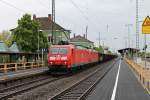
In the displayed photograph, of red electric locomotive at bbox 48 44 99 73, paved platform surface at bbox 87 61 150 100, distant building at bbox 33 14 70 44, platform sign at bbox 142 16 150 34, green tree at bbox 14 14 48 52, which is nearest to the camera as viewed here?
paved platform surface at bbox 87 61 150 100

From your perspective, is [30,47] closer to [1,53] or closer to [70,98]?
[1,53]

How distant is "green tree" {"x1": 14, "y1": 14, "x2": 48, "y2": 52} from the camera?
244ft

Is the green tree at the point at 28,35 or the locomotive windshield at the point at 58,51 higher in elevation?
the green tree at the point at 28,35

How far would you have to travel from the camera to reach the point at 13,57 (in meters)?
54.7

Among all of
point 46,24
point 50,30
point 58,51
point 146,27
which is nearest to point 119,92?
point 146,27

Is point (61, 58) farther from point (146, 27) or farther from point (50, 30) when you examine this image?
point (50, 30)

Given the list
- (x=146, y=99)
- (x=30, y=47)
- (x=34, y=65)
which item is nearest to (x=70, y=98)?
(x=146, y=99)

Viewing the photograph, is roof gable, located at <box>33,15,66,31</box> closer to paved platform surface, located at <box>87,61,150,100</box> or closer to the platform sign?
paved platform surface, located at <box>87,61,150,100</box>

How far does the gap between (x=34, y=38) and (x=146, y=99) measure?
5886 centimetres

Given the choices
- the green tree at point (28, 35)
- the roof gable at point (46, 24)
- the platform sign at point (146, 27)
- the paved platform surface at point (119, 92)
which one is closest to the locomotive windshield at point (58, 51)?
the paved platform surface at point (119, 92)

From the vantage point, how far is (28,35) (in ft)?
247

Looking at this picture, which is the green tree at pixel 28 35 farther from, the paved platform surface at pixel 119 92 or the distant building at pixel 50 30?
the paved platform surface at pixel 119 92

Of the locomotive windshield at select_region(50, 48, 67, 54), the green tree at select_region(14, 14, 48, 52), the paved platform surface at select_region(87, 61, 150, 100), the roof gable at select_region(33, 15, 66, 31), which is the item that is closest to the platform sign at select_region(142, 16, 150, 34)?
the paved platform surface at select_region(87, 61, 150, 100)

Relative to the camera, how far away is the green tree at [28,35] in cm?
7425
